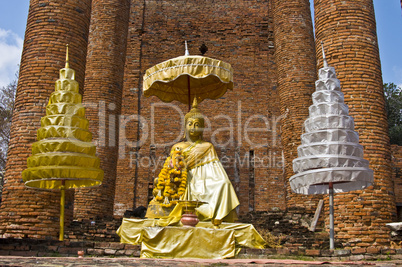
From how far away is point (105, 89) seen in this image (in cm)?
1445

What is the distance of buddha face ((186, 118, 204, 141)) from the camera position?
9.05 meters

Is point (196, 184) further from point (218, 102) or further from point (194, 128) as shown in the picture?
point (218, 102)

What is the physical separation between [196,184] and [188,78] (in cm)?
244

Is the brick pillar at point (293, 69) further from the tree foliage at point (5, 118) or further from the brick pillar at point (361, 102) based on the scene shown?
the tree foliage at point (5, 118)

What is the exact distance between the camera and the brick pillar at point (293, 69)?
44.1ft

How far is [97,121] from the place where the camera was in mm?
14086

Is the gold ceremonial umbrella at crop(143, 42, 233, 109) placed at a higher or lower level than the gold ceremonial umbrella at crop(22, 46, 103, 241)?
higher

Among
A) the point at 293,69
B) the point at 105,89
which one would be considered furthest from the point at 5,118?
the point at 293,69

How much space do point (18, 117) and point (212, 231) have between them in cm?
490

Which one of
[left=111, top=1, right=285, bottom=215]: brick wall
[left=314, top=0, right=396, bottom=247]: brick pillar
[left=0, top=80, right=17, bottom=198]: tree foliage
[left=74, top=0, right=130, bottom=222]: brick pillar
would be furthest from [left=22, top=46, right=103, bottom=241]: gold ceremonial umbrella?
[left=0, top=80, right=17, bottom=198]: tree foliage

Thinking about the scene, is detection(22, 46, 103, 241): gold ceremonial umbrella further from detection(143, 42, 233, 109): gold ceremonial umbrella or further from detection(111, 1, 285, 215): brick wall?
detection(111, 1, 285, 215): brick wall

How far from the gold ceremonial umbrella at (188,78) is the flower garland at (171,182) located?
1628 mm

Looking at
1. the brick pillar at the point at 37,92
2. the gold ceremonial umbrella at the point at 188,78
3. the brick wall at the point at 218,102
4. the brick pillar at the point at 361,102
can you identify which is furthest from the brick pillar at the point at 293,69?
the brick pillar at the point at 37,92

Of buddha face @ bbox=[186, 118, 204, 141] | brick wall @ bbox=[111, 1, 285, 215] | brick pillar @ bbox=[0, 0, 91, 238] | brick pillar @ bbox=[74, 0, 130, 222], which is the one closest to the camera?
brick pillar @ bbox=[0, 0, 91, 238]
